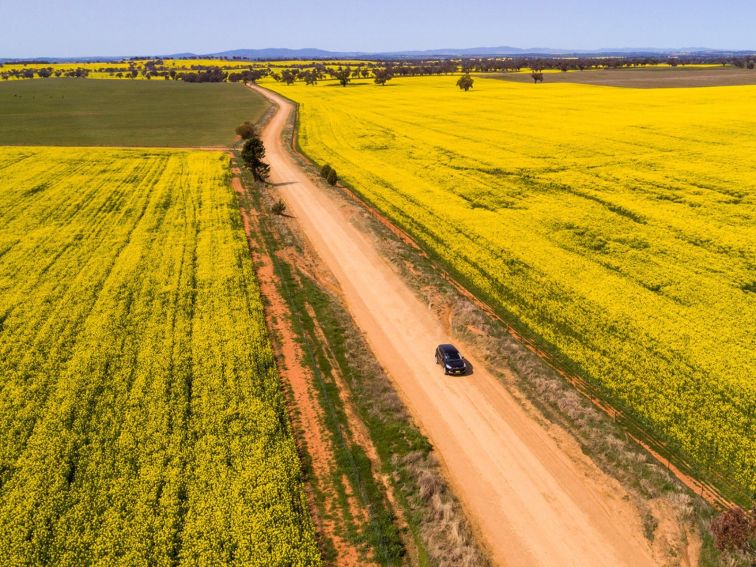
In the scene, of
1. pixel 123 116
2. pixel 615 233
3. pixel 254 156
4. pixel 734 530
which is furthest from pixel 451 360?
pixel 123 116

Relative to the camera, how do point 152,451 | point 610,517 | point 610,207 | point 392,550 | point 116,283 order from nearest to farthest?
point 392,550, point 610,517, point 152,451, point 116,283, point 610,207

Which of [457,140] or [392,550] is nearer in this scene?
[392,550]

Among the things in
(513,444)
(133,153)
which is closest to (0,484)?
(513,444)

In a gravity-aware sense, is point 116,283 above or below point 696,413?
above

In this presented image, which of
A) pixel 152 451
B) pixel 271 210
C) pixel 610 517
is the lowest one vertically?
pixel 610 517

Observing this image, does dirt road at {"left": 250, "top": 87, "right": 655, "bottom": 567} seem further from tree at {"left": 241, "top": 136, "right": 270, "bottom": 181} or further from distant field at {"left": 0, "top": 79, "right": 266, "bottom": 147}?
distant field at {"left": 0, "top": 79, "right": 266, "bottom": 147}

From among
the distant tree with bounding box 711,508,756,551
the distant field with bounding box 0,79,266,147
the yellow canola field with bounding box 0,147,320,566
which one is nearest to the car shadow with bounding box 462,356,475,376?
the yellow canola field with bounding box 0,147,320,566

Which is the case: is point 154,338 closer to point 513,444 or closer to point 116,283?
point 116,283

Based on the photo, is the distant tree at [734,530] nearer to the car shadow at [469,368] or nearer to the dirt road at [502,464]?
the dirt road at [502,464]
